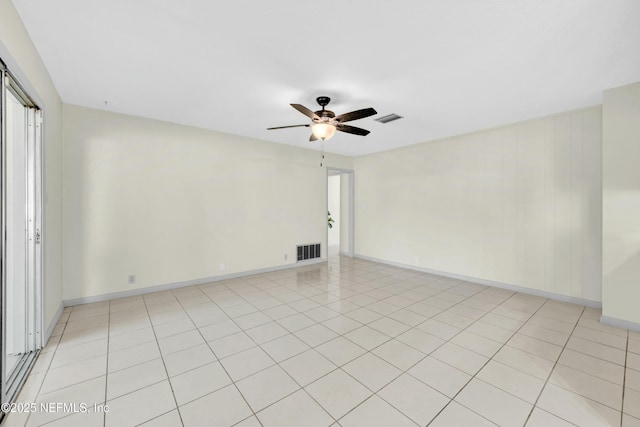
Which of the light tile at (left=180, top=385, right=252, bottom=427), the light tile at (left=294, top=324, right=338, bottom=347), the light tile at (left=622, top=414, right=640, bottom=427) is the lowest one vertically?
the light tile at (left=622, top=414, right=640, bottom=427)

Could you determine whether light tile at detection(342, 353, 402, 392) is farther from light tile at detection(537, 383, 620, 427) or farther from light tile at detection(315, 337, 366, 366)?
light tile at detection(537, 383, 620, 427)

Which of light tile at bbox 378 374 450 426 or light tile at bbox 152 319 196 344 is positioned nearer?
light tile at bbox 378 374 450 426

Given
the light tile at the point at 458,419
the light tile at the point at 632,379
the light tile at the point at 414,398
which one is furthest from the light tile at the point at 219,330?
the light tile at the point at 632,379

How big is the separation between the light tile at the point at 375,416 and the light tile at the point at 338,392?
2.0 inches

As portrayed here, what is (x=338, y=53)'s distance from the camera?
91.0 inches

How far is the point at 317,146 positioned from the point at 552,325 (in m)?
4.97

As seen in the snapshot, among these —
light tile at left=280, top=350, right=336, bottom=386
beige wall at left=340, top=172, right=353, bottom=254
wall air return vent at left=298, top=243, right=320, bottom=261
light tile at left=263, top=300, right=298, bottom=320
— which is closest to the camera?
light tile at left=280, top=350, right=336, bottom=386

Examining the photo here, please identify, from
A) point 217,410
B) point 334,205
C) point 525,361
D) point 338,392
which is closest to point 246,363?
point 217,410

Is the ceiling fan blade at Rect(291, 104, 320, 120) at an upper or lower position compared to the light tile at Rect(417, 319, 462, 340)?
upper

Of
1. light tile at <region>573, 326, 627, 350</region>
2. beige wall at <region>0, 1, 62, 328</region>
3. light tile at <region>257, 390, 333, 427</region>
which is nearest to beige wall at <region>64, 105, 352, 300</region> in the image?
beige wall at <region>0, 1, 62, 328</region>

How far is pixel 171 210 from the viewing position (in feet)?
13.9

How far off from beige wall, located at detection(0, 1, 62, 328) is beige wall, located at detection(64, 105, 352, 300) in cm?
23

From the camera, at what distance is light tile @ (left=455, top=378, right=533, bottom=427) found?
1683 mm

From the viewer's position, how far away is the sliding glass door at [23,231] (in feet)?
7.50
